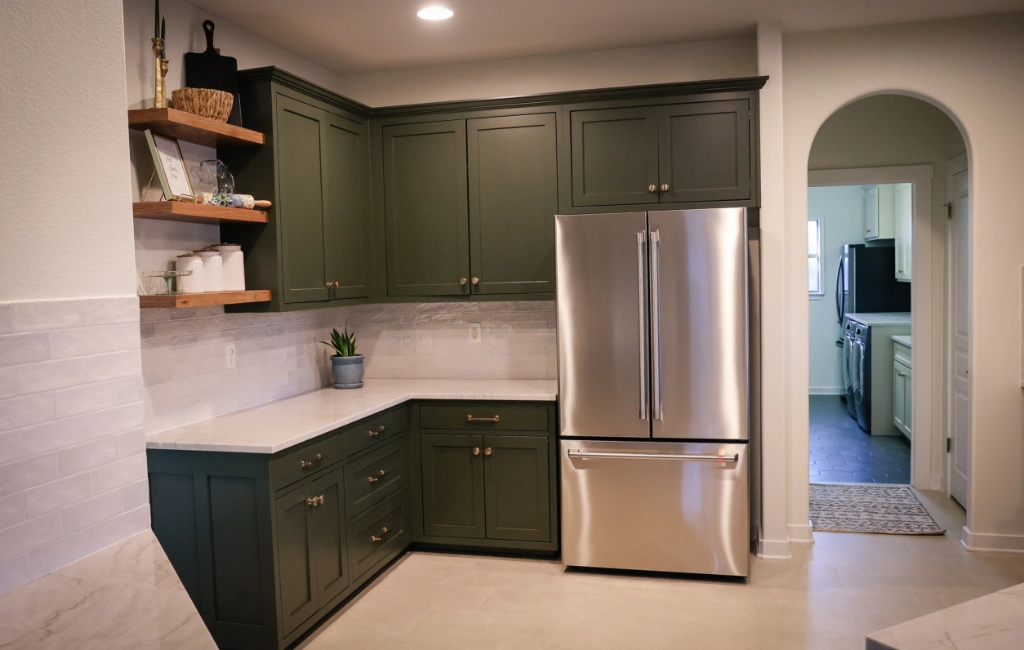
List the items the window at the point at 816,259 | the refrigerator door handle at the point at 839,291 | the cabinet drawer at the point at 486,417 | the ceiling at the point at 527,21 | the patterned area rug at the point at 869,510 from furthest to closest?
the window at the point at 816,259 → the refrigerator door handle at the point at 839,291 → the patterned area rug at the point at 869,510 → the cabinet drawer at the point at 486,417 → the ceiling at the point at 527,21

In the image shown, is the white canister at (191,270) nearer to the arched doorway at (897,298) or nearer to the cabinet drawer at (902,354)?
the arched doorway at (897,298)

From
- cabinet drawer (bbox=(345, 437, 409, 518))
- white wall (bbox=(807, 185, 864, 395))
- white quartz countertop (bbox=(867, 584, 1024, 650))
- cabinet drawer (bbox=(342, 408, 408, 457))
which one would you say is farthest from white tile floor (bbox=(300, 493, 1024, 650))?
white wall (bbox=(807, 185, 864, 395))

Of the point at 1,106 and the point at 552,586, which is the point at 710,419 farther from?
the point at 1,106

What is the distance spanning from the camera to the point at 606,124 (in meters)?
3.80

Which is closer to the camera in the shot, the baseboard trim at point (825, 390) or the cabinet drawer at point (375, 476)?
the cabinet drawer at point (375, 476)

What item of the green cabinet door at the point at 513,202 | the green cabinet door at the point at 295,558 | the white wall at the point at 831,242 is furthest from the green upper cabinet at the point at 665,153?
the white wall at the point at 831,242

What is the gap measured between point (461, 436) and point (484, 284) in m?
0.80

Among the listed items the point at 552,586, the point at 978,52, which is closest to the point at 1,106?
the point at 552,586

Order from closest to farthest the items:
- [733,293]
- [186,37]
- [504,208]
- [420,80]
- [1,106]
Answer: [1,106]
[186,37]
[733,293]
[504,208]
[420,80]

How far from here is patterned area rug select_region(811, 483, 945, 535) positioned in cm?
417

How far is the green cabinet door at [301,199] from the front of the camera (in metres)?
3.34

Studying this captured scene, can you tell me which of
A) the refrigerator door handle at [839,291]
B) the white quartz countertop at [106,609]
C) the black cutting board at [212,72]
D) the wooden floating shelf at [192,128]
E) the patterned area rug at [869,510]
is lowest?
the patterned area rug at [869,510]

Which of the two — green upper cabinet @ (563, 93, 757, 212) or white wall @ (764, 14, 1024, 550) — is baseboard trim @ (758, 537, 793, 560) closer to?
white wall @ (764, 14, 1024, 550)

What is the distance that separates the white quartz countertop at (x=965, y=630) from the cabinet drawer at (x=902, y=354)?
4.94 metres
